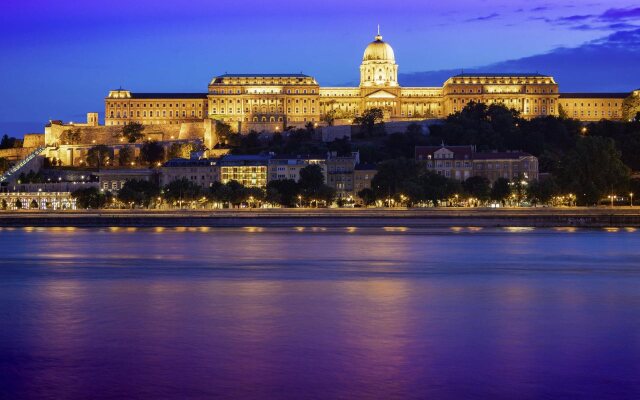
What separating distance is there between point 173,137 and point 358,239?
2383 inches

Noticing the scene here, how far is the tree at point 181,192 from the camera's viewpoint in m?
74.2

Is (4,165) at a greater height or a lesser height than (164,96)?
lesser

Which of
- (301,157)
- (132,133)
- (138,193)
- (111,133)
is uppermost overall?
(111,133)

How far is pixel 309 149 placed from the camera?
305ft

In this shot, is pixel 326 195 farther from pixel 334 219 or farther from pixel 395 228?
pixel 395 228

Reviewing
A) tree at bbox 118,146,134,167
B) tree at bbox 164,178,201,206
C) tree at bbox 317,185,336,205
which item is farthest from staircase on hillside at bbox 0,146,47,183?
tree at bbox 317,185,336,205

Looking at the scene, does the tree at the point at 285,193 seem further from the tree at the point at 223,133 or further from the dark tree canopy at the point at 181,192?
the tree at the point at 223,133

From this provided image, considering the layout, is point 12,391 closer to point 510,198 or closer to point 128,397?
point 128,397

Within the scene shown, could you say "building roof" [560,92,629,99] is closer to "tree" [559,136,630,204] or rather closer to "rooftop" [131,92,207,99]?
"rooftop" [131,92,207,99]

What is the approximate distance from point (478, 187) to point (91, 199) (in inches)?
1089

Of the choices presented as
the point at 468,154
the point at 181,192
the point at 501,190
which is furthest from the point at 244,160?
the point at 501,190

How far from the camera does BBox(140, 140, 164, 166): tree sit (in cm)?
9441

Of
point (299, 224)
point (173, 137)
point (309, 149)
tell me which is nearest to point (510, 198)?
point (299, 224)

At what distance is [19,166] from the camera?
92250 millimetres
